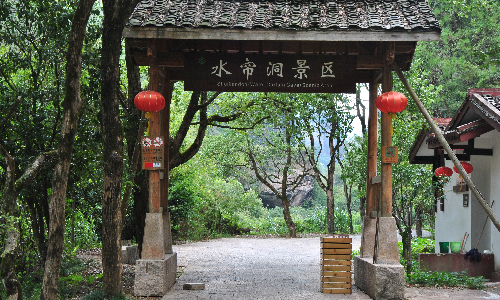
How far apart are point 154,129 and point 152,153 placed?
43 cm

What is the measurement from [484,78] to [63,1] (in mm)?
16879

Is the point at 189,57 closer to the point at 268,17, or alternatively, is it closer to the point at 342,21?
the point at 268,17

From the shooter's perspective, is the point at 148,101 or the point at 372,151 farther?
the point at 372,151

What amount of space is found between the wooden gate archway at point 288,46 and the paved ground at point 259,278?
0.91 metres

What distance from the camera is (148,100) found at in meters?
7.84

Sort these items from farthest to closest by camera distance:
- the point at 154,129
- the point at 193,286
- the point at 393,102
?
the point at 193,286
the point at 154,129
the point at 393,102

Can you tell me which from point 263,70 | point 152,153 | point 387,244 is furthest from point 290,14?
point 387,244

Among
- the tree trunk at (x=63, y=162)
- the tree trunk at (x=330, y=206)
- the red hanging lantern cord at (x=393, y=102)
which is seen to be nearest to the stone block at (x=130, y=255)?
the tree trunk at (x=63, y=162)

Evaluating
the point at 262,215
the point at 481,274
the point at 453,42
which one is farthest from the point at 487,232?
the point at 262,215

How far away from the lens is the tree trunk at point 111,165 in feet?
23.5

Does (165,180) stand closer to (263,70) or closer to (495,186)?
(263,70)

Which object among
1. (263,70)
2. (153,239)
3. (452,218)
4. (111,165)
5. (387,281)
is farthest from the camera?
(452,218)

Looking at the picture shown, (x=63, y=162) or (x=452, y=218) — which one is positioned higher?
(x=63, y=162)

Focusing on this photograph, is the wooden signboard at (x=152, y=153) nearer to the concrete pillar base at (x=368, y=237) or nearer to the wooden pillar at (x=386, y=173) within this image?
the wooden pillar at (x=386, y=173)
